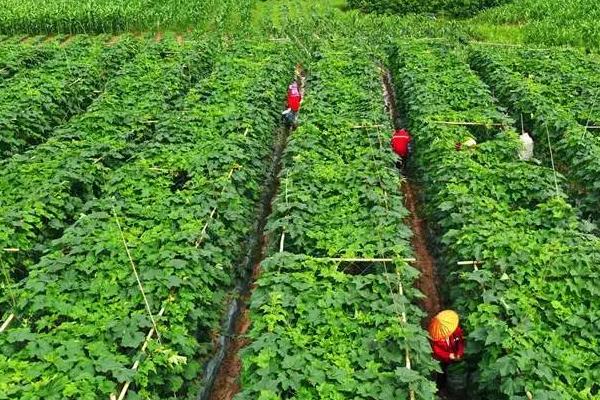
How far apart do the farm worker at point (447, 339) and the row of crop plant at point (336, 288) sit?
38 cm

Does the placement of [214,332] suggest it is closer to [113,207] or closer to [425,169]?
[113,207]

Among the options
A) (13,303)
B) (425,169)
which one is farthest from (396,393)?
(425,169)

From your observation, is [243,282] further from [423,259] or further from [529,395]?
[529,395]

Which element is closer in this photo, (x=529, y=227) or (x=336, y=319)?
(x=336, y=319)

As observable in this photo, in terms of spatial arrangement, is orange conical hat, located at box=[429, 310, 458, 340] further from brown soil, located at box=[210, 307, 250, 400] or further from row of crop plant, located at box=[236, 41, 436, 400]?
brown soil, located at box=[210, 307, 250, 400]

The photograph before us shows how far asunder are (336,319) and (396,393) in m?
1.43

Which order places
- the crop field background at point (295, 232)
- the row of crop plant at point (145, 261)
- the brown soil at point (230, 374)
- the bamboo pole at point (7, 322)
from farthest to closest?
1. the brown soil at point (230, 374)
2. the bamboo pole at point (7, 322)
3. the crop field background at point (295, 232)
4. the row of crop plant at point (145, 261)

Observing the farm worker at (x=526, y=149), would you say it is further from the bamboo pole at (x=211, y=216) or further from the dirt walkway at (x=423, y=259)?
the bamboo pole at (x=211, y=216)

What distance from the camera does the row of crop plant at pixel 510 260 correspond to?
6.70 m

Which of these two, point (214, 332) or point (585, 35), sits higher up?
point (585, 35)

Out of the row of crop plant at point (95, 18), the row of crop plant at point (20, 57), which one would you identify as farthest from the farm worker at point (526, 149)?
the row of crop plant at point (95, 18)

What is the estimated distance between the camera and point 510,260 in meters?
8.34

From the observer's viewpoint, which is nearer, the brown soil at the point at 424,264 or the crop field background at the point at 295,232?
the crop field background at the point at 295,232

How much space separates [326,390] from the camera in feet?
20.6
